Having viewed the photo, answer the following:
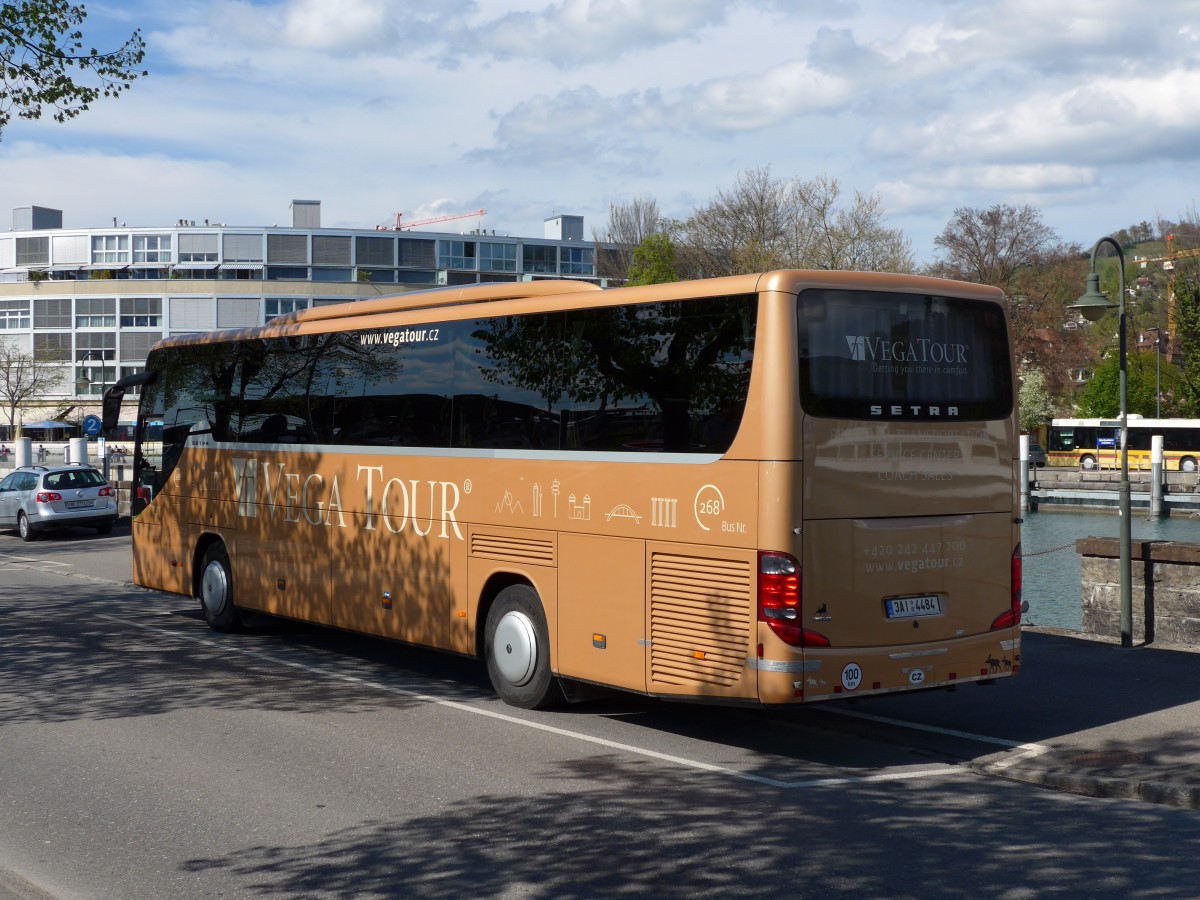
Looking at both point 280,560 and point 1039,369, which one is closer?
point 280,560

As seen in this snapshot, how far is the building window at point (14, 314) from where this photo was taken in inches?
4446

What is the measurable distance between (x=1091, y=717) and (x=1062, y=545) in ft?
116

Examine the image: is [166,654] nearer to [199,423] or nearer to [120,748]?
[199,423]

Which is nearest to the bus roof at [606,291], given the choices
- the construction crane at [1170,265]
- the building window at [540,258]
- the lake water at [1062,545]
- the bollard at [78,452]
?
the lake water at [1062,545]

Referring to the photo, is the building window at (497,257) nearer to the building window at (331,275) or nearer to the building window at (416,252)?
the building window at (416,252)

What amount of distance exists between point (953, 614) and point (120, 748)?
19.4ft

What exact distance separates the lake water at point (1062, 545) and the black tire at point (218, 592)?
10.3 metres

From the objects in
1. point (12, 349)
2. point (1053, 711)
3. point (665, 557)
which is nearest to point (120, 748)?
point (665, 557)

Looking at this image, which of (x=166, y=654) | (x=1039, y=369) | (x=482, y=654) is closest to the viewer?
(x=482, y=654)

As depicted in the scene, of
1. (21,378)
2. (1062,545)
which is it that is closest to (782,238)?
(1062,545)

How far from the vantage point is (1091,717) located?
33.0ft

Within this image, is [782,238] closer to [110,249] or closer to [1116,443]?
[1116,443]

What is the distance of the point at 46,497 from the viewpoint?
98.3ft

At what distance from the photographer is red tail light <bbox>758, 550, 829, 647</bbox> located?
847cm
